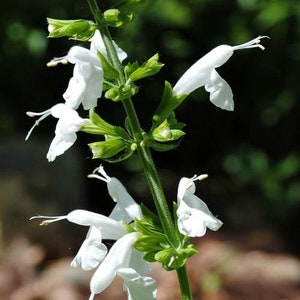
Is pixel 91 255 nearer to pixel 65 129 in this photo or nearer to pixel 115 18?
pixel 65 129

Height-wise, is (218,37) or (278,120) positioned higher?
(218,37)

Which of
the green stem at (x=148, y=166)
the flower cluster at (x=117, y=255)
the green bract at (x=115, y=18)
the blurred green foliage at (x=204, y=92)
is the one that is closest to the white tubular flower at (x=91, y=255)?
the flower cluster at (x=117, y=255)

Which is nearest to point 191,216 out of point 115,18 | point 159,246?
point 159,246

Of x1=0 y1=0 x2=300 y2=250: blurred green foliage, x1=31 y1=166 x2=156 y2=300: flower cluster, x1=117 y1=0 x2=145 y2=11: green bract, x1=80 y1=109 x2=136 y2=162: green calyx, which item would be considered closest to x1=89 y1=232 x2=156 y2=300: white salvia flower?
x1=31 y1=166 x2=156 y2=300: flower cluster

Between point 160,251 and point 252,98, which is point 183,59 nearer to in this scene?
point 252,98

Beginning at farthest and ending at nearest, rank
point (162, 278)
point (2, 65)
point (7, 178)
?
point (2, 65)
point (7, 178)
point (162, 278)

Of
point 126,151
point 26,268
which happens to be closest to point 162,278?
point 26,268
